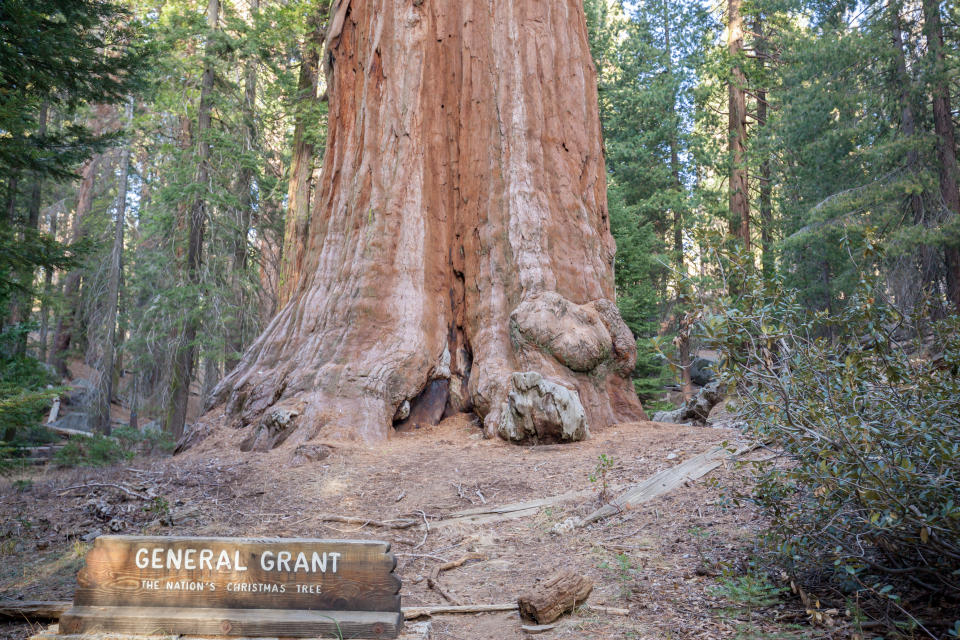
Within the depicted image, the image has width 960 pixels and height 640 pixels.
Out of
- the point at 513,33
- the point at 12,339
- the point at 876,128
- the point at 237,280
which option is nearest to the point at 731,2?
the point at 876,128

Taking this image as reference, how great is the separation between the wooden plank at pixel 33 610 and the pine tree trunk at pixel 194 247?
11529mm

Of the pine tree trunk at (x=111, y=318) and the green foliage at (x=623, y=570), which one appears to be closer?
the green foliage at (x=623, y=570)

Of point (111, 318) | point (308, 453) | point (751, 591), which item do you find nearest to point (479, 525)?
point (751, 591)

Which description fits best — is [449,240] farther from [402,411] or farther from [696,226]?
[696,226]

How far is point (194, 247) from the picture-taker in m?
15.9

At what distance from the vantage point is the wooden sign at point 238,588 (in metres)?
3.59

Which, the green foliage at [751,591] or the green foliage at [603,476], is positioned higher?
the green foliage at [603,476]

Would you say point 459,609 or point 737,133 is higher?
point 737,133

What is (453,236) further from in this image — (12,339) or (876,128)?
(876,128)

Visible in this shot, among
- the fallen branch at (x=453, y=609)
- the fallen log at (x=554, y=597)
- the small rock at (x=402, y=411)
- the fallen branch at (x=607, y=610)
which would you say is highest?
the small rock at (x=402, y=411)

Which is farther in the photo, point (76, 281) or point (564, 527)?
point (76, 281)

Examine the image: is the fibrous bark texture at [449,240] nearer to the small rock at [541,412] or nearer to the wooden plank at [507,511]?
the small rock at [541,412]

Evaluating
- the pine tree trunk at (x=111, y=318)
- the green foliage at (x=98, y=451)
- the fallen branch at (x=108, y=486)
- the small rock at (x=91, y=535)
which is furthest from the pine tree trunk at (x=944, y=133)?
the pine tree trunk at (x=111, y=318)

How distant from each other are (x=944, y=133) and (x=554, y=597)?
53.3 feet
